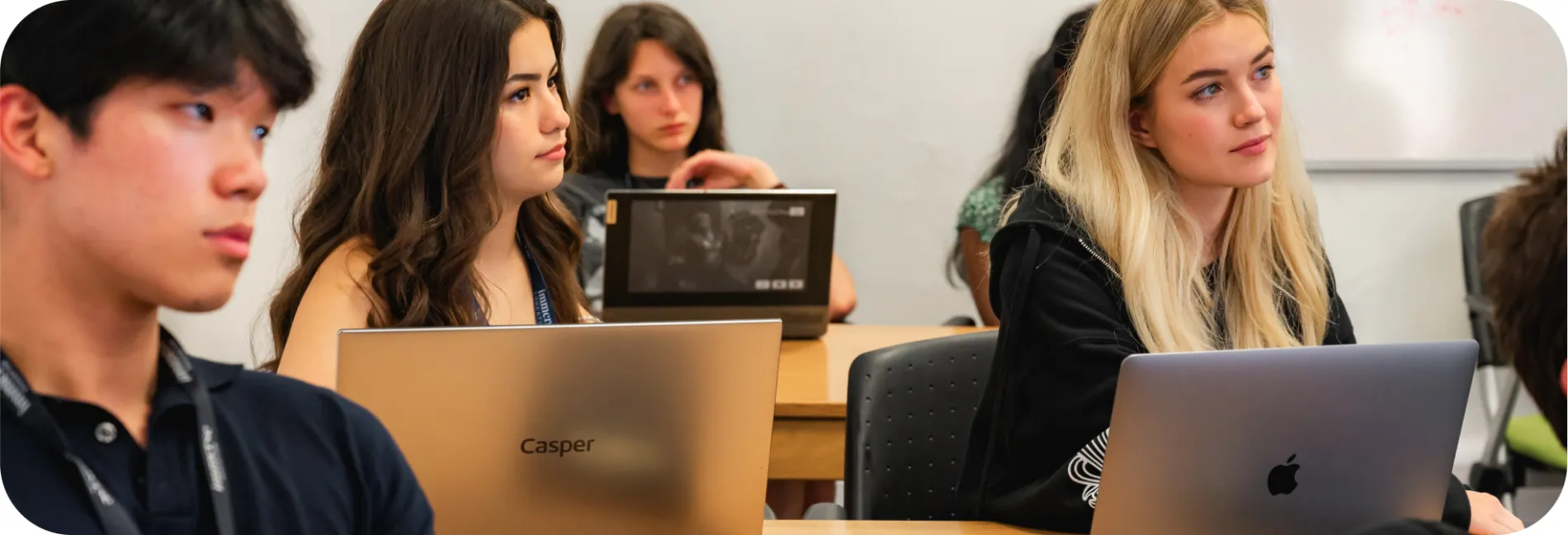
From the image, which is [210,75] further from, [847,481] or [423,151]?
[847,481]

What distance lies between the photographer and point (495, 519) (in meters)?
1.20

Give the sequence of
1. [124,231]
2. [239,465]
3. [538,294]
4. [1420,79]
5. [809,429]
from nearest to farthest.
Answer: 1. [124,231]
2. [239,465]
3. [538,294]
4. [809,429]
5. [1420,79]

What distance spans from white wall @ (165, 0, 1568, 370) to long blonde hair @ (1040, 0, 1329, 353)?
2014 millimetres

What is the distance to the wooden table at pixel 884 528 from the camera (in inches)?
59.1

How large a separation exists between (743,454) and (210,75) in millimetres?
571

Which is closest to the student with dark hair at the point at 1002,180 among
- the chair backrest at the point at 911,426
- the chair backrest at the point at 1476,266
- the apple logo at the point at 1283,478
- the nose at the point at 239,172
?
the chair backrest at the point at 911,426

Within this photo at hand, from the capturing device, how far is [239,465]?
952mm

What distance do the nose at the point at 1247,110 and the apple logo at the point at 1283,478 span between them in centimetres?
50

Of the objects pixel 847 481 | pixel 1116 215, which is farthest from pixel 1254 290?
pixel 847 481

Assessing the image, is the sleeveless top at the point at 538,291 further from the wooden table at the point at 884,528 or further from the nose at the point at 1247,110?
the nose at the point at 1247,110

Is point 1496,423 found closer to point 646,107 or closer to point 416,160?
point 646,107

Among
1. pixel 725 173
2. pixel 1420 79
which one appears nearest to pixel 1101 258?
pixel 725 173

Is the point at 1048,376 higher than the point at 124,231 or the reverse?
the reverse

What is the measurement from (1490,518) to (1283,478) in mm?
398
